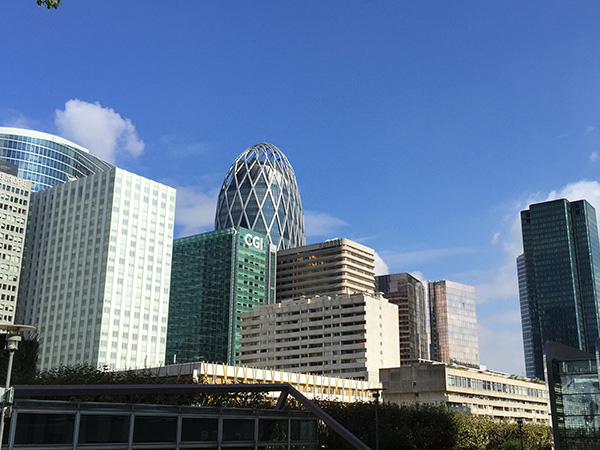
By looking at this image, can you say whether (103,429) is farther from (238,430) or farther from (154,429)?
(238,430)

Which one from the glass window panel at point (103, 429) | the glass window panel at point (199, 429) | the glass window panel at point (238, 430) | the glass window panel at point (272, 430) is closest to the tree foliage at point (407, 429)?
the glass window panel at point (272, 430)

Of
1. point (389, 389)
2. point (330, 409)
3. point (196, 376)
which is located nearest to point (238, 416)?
point (330, 409)

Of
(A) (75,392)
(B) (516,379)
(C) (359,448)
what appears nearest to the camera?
(A) (75,392)

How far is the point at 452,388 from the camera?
146 metres

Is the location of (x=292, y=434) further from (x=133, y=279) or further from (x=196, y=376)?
(x=133, y=279)

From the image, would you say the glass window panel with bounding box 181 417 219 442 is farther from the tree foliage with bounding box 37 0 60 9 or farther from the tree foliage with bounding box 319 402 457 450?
the tree foliage with bounding box 319 402 457 450

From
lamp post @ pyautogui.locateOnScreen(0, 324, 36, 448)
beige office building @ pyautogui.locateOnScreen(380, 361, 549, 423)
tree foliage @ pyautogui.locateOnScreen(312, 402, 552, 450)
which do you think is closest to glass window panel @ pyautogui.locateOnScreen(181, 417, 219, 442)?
lamp post @ pyautogui.locateOnScreen(0, 324, 36, 448)

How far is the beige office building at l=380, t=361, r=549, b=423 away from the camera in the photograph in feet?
477

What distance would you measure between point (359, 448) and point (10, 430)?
51.1 ft

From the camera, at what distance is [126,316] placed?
636ft

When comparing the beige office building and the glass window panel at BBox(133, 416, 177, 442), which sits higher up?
the beige office building

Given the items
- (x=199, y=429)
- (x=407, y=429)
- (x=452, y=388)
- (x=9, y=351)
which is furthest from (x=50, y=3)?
(x=452, y=388)

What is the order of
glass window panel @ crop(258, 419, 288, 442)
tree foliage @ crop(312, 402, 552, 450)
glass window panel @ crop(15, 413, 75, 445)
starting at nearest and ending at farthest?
Answer: glass window panel @ crop(15, 413, 75, 445), glass window panel @ crop(258, 419, 288, 442), tree foliage @ crop(312, 402, 552, 450)

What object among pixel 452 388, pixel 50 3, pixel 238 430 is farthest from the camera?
pixel 452 388
